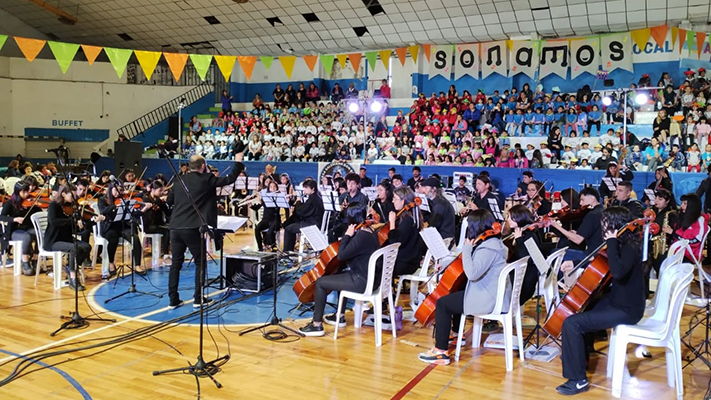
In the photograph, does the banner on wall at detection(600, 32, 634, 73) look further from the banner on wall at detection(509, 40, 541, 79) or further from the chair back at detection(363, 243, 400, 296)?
the chair back at detection(363, 243, 400, 296)

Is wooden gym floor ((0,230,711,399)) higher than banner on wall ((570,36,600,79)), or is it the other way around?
banner on wall ((570,36,600,79))

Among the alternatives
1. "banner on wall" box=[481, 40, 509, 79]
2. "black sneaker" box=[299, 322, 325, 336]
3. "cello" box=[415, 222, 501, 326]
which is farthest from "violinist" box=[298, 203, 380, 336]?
"banner on wall" box=[481, 40, 509, 79]

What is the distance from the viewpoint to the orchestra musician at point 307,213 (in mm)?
9711

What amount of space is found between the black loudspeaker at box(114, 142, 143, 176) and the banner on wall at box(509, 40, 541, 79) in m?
12.8

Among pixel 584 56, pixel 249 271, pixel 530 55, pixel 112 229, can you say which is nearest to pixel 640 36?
pixel 584 56

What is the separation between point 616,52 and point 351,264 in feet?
51.9

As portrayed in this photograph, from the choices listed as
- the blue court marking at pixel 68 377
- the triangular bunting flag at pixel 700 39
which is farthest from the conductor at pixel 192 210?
the triangular bunting flag at pixel 700 39

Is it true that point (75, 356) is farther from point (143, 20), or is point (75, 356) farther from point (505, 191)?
point (143, 20)

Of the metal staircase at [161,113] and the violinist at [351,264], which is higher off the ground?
the metal staircase at [161,113]

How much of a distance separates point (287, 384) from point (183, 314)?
2453 mm

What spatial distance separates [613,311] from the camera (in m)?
4.67

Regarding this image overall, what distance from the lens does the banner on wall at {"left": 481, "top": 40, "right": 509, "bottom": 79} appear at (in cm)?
2016

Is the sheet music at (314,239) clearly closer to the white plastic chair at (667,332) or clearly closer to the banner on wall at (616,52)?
the white plastic chair at (667,332)

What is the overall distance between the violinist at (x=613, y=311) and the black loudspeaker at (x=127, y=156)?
1700 centimetres
